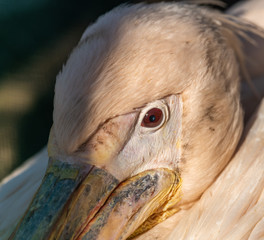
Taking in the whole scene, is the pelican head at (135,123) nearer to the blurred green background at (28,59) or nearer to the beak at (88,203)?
the beak at (88,203)

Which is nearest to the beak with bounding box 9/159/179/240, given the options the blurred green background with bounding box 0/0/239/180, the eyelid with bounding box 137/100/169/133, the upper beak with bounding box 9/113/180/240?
the upper beak with bounding box 9/113/180/240

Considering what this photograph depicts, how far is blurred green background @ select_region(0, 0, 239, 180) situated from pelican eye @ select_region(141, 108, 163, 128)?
150cm

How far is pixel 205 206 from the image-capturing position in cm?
189

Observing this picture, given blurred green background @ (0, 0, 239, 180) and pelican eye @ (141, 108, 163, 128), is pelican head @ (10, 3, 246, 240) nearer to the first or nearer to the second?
pelican eye @ (141, 108, 163, 128)

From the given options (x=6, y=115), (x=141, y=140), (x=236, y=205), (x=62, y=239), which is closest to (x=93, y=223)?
(x=62, y=239)

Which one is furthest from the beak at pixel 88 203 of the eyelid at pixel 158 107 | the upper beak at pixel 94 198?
the eyelid at pixel 158 107

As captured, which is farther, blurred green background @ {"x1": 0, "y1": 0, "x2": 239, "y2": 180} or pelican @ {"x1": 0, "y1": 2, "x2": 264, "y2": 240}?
blurred green background @ {"x1": 0, "y1": 0, "x2": 239, "y2": 180}

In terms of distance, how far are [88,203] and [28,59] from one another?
1.67 m

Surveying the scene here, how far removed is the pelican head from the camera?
1708 mm

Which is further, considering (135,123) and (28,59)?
(28,59)

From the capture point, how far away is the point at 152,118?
180cm

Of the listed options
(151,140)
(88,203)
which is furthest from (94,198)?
(151,140)

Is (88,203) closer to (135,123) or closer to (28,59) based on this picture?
(135,123)

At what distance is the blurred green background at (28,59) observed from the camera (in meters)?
3.17
